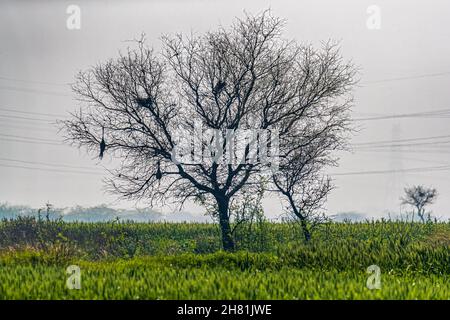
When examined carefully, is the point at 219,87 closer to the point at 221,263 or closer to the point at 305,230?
the point at 305,230

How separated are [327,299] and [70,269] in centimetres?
608

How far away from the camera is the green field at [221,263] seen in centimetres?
1002

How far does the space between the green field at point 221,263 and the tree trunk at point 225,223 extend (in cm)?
34

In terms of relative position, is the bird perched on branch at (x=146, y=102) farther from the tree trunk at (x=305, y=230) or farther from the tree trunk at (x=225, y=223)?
the tree trunk at (x=305, y=230)

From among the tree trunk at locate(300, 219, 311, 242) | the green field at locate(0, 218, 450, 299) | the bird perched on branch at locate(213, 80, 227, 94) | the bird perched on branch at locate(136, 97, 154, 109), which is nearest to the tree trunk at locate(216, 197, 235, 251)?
the green field at locate(0, 218, 450, 299)

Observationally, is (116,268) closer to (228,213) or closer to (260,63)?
(228,213)

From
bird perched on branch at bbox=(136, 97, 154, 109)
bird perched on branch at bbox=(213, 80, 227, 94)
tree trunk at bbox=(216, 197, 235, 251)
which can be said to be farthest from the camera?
bird perched on branch at bbox=(136, 97, 154, 109)

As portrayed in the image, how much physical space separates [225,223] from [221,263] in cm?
522

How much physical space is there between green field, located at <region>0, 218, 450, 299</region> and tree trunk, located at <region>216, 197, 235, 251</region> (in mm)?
335

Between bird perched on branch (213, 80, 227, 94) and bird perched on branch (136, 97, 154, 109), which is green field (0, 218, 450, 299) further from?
bird perched on branch (136, 97, 154, 109)

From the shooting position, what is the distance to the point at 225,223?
65.1 feet

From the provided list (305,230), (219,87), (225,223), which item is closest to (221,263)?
(225,223)

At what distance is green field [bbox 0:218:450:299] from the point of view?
32.9ft
